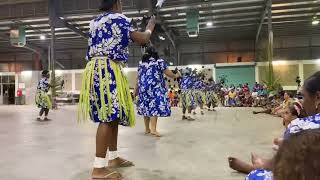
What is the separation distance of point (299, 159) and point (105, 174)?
2.01 m

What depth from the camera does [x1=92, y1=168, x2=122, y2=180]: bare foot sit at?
2.50m

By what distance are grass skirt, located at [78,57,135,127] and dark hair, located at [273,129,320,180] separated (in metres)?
1.96

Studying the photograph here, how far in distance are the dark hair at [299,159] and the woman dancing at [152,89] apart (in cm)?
431

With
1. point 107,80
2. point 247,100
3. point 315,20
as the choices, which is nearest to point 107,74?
point 107,80

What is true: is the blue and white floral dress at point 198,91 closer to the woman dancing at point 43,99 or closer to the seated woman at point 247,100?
the woman dancing at point 43,99

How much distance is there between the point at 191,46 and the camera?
930 inches

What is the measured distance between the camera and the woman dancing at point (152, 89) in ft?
16.4

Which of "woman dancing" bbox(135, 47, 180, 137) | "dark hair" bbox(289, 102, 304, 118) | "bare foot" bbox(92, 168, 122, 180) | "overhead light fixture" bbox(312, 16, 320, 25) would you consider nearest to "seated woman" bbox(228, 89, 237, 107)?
"overhead light fixture" bbox(312, 16, 320, 25)

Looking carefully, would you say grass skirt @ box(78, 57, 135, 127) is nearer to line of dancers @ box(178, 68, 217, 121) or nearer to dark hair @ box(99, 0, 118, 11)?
dark hair @ box(99, 0, 118, 11)

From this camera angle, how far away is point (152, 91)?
16.5ft

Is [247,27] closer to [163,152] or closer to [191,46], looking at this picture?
[191,46]

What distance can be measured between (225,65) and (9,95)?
1470cm

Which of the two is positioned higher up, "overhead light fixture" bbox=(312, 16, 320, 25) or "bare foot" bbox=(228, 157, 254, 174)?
"overhead light fixture" bbox=(312, 16, 320, 25)

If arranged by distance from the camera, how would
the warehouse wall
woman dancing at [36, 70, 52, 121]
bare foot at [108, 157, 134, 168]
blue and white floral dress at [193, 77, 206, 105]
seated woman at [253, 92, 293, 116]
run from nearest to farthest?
bare foot at [108, 157, 134, 168] < seated woman at [253, 92, 293, 116] < woman dancing at [36, 70, 52, 121] < blue and white floral dress at [193, 77, 206, 105] < the warehouse wall
